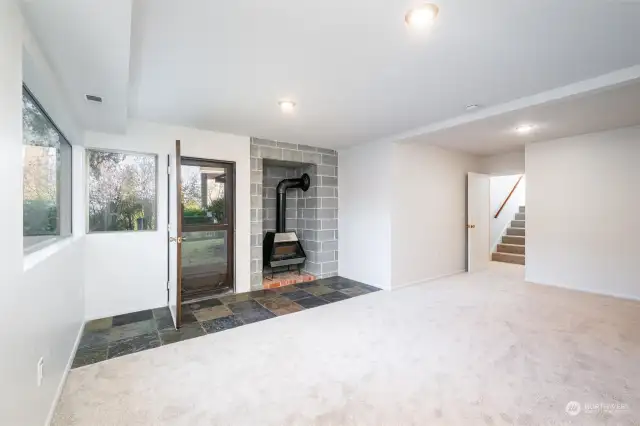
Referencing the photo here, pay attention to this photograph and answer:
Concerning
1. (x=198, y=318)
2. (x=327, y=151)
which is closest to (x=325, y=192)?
(x=327, y=151)

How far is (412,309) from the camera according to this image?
3500 millimetres

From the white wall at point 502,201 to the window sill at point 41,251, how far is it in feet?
25.1

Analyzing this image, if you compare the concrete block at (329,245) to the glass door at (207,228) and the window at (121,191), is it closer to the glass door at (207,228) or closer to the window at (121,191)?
the glass door at (207,228)

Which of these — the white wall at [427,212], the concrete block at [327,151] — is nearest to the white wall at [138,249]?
the concrete block at [327,151]

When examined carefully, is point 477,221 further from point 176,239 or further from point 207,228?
point 176,239

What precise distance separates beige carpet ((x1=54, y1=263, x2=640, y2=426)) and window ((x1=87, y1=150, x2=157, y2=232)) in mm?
1702

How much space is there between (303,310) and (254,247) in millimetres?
1321

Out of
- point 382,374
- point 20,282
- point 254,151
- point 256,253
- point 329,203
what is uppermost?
point 254,151

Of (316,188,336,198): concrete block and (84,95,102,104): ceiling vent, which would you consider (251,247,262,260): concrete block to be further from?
(84,95,102,104): ceiling vent

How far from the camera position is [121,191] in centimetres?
346

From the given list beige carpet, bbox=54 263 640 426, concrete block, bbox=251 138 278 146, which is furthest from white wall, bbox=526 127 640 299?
concrete block, bbox=251 138 278 146

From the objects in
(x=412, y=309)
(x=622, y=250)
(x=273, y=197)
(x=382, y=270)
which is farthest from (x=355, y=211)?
(x=622, y=250)

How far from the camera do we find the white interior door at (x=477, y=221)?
5359mm

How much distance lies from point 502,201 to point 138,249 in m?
7.98
